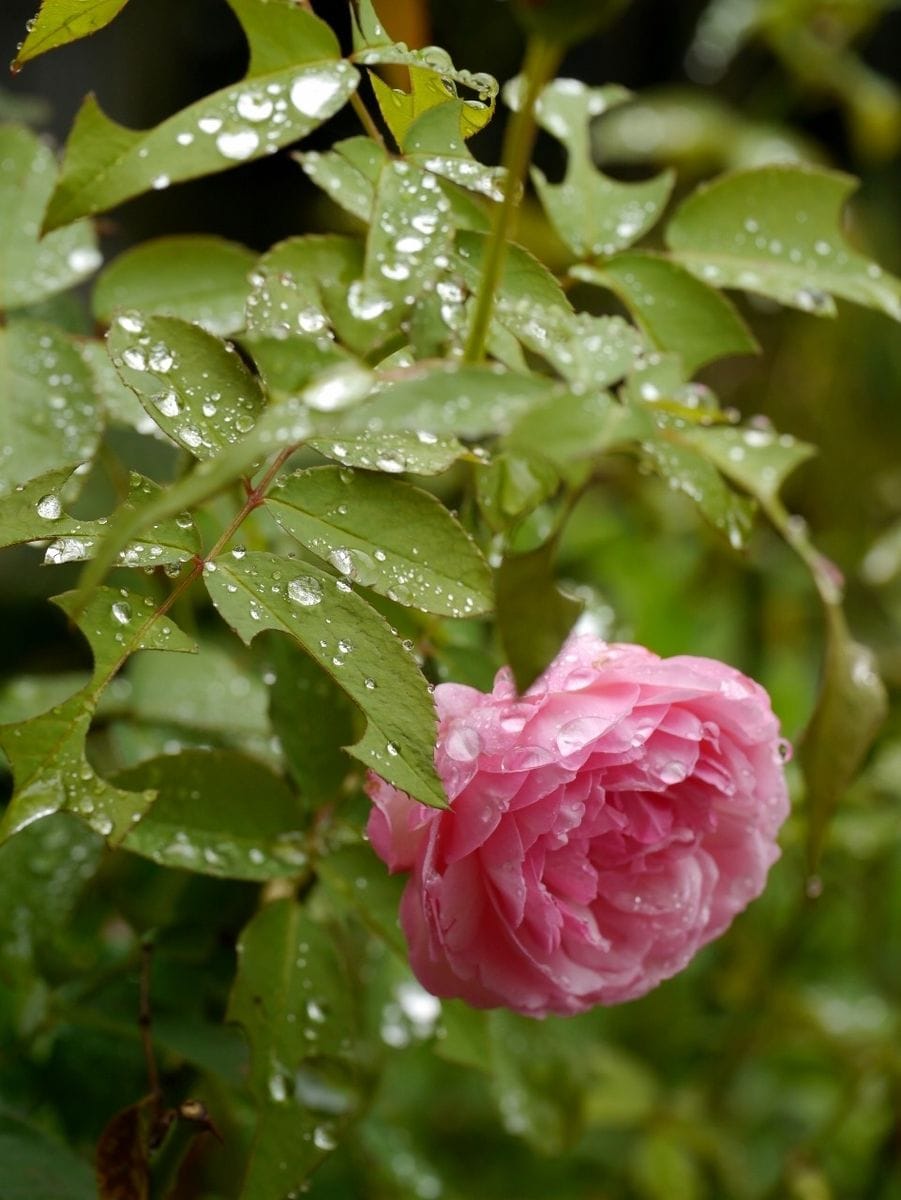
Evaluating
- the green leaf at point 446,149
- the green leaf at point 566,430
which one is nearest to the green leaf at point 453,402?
→ the green leaf at point 566,430

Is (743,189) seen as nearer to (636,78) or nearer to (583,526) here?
(583,526)

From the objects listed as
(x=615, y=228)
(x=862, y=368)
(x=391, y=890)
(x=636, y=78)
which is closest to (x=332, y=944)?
(x=391, y=890)

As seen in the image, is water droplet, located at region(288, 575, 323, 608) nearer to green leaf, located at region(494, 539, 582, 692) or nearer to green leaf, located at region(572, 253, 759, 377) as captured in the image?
green leaf, located at region(494, 539, 582, 692)

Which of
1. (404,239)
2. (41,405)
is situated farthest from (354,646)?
(41,405)

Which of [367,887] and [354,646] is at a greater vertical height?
[354,646]

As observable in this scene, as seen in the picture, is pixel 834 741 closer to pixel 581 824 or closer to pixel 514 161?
pixel 581 824

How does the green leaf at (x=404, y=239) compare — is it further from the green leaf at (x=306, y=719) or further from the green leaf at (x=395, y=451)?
the green leaf at (x=306, y=719)
